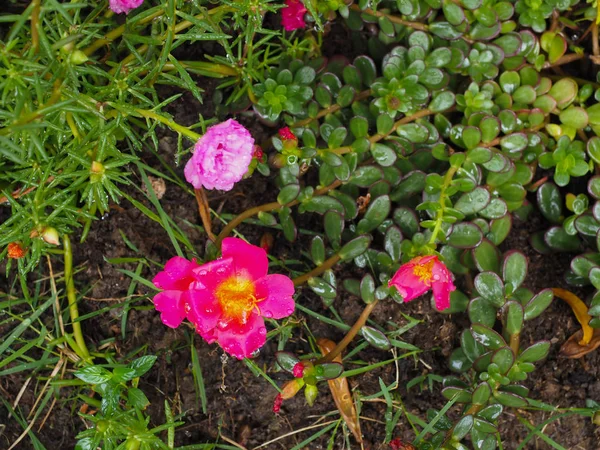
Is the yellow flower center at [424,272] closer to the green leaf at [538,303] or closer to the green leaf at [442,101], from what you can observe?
the green leaf at [538,303]

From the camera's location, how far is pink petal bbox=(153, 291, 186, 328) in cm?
182

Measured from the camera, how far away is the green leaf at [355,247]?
211cm

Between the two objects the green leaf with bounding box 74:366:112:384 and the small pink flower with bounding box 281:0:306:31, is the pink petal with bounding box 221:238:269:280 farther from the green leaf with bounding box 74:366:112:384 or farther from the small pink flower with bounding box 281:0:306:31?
the small pink flower with bounding box 281:0:306:31

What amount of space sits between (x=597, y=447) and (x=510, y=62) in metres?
1.39

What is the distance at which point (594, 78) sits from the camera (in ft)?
8.02

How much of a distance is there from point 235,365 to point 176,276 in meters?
0.59

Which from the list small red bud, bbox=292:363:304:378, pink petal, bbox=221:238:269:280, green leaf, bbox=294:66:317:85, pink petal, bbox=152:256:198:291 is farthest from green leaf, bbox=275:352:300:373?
green leaf, bbox=294:66:317:85

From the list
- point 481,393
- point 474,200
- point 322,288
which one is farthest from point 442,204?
point 481,393

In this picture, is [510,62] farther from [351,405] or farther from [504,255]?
[351,405]

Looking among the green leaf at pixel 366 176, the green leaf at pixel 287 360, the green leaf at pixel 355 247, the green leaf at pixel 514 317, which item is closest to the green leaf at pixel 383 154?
the green leaf at pixel 366 176

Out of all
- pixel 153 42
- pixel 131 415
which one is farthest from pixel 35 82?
pixel 131 415

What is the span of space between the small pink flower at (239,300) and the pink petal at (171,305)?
0.04 m

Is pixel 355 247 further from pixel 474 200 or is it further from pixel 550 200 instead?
pixel 550 200

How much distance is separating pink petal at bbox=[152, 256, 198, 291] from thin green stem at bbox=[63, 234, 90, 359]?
557mm
